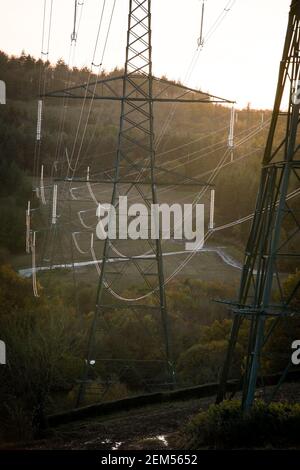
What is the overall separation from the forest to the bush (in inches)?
78.8

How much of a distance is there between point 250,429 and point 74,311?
23.9 m

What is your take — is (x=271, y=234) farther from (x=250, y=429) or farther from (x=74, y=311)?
(x=74, y=311)

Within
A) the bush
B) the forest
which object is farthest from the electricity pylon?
the bush

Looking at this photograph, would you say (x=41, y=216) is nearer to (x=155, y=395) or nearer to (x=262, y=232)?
(x=155, y=395)

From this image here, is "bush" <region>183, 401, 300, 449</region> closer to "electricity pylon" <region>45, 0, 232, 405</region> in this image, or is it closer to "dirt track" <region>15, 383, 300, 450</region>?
"dirt track" <region>15, 383, 300, 450</region>

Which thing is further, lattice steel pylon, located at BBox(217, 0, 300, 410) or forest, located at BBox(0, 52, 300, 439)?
forest, located at BBox(0, 52, 300, 439)

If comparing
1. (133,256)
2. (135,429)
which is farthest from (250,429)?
(133,256)

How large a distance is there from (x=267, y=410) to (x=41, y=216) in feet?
133

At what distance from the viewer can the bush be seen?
11.6 meters

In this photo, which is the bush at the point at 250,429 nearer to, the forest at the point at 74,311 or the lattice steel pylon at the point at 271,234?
the lattice steel pylon at the point at 271,234

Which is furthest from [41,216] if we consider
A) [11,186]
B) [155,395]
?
[155,395]

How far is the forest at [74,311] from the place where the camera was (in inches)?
862

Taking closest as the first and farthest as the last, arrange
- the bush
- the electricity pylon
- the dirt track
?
the bush, the dirt track, the electricity pylon
